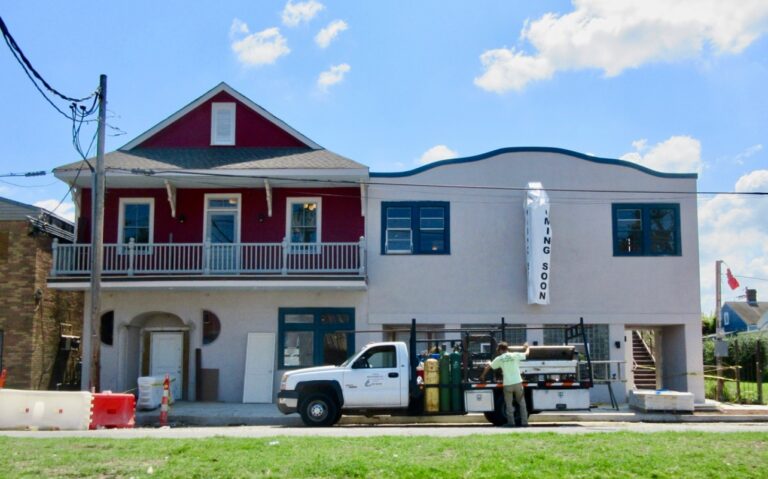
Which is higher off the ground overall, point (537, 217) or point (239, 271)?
point (537, 217)

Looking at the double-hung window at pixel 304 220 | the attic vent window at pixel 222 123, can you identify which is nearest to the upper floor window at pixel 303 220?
the double-hung window at pixel 304 220

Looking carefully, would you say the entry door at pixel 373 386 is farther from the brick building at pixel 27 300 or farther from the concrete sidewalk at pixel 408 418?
the brick building at pixel 27 300

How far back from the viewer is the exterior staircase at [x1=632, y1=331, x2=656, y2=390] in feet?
91.1

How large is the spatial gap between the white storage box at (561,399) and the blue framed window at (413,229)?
23.8 ft

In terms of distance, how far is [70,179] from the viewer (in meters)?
23.3

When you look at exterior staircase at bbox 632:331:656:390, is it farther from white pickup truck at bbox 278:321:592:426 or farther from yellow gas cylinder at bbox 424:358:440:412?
yellow gas cylinder at bbox 424:358:440:412

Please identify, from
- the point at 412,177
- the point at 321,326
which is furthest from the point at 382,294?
the point at 412,177

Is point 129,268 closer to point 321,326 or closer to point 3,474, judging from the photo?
point 321,326

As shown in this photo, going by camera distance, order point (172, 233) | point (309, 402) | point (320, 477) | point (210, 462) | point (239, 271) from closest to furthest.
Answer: point (320, 477) < point (210, 462) < point (309, 402) < point (239, 271) < point (172, 233)

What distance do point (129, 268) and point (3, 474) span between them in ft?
44.8

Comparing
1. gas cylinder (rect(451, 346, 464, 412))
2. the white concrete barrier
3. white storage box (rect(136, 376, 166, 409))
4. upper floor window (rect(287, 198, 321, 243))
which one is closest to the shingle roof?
upper floor window (rect(287, 198, 321, 243))

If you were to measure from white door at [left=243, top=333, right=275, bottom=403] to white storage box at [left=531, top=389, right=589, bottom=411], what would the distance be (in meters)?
8.45

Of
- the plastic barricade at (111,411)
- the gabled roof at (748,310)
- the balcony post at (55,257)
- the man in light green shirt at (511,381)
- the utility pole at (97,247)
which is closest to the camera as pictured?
the man in light green shirt at (511,381)

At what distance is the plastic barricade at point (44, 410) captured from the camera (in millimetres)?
17094
